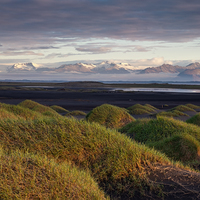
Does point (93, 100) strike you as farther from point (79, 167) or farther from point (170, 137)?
point (79, 167)

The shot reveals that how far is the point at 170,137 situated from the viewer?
11.3 meters

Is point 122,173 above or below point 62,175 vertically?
below

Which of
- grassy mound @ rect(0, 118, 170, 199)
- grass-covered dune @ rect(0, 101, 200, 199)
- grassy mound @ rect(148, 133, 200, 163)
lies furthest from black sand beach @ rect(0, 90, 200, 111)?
grass-covered dune @ rect(0, 101, 200, 199)

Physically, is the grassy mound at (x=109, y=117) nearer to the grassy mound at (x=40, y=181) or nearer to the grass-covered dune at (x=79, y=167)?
the grass-covered dune at (x=79, y=167)

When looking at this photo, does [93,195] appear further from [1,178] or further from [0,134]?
[0,134]

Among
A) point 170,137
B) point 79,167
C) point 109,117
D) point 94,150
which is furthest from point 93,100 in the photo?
point 79,167

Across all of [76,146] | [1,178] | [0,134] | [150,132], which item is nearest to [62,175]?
[1,178]

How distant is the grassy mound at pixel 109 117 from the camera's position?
1688 cm

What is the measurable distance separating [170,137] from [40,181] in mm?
7728

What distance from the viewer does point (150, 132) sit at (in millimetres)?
12734

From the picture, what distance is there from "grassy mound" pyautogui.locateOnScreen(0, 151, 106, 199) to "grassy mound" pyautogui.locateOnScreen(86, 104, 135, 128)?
1173 centimetres

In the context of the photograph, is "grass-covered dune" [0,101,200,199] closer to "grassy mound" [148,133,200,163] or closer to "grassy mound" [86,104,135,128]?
"grassy mound" [148,133,200,163]

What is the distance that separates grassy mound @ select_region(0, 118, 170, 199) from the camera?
19.2 feet

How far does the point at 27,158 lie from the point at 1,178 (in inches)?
29.6
